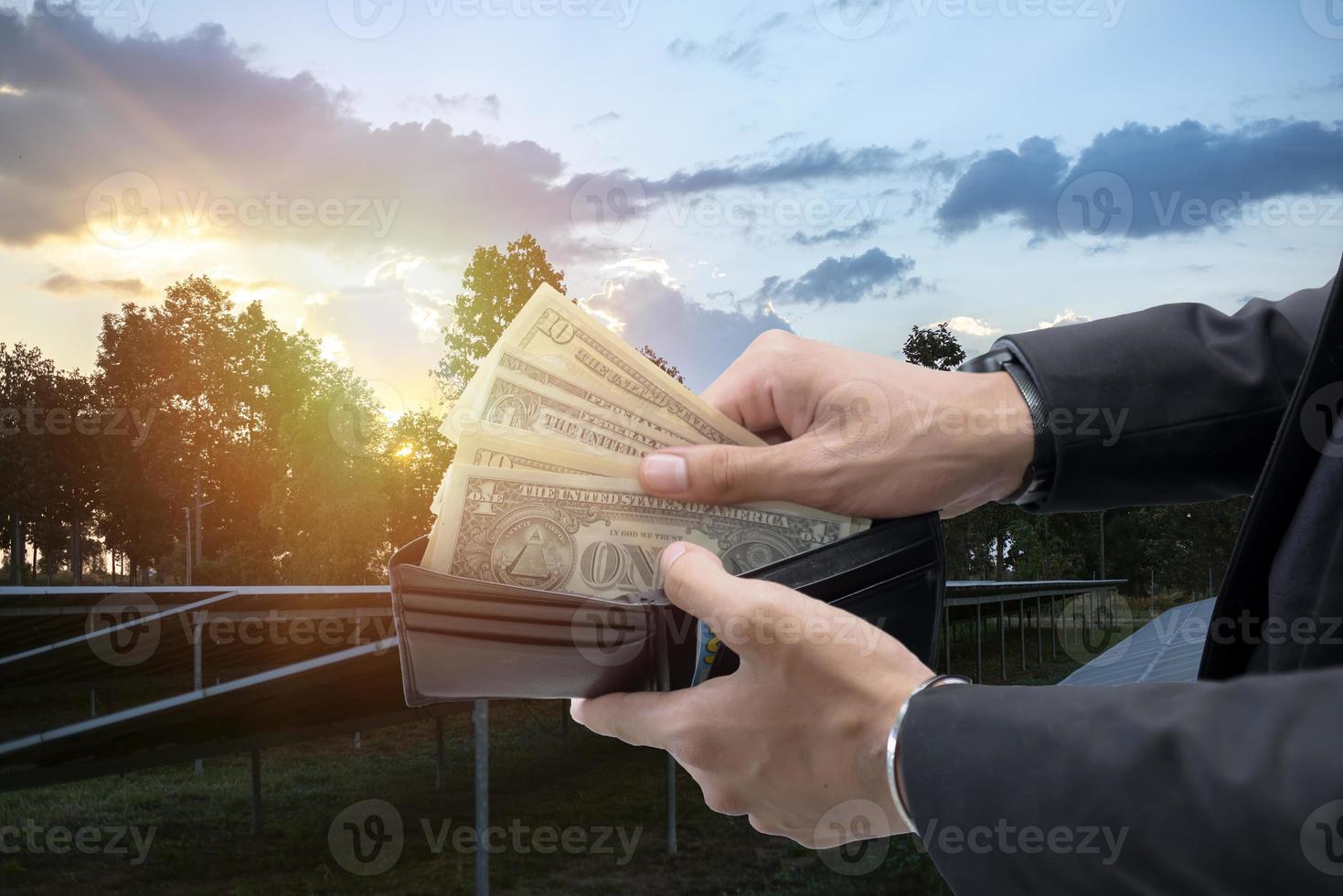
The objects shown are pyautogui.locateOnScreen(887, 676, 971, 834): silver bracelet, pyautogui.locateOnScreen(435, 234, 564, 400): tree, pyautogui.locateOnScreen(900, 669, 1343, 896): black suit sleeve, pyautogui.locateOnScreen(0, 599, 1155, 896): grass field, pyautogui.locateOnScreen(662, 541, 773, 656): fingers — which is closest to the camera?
pyautogui.locateOnScreen(900, 669, 1343, 896): black suit sleeve

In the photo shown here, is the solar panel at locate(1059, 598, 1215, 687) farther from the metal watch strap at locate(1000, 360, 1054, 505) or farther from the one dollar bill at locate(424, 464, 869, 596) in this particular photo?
the one dollar bill at locate(424, 464, 869, 596)

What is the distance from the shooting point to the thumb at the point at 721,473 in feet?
4.82

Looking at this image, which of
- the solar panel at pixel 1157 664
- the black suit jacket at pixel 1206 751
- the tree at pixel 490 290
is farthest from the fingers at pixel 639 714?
the tree at pixel 490 290

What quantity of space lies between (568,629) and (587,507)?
0.81ft

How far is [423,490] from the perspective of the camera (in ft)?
76.5

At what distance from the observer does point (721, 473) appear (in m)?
1.46

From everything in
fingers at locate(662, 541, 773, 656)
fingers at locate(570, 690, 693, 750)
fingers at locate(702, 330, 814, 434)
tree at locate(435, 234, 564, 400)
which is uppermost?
tree at locate(435, 234, 564, 400)

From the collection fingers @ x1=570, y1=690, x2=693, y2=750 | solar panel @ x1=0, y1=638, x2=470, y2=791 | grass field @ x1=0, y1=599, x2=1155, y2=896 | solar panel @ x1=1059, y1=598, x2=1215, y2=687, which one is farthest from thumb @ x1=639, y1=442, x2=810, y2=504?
grass field @ x1=0, y1=599, x2=1155, y2=896

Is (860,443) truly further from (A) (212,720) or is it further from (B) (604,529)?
(A) (212,720)

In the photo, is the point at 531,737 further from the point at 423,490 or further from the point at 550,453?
the point at 550,453

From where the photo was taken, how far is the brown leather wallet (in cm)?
130

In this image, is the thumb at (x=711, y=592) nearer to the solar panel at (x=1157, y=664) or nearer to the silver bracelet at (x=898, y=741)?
the silver bracelet at (x=898, y=741)

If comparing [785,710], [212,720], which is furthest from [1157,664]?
[212,720]

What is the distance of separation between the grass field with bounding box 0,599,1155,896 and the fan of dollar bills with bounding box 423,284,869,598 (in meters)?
6.90
